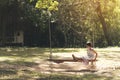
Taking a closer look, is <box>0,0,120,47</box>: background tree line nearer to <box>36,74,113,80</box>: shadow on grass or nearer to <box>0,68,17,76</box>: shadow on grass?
<box>0,68,17,76</box>: shadow on grass

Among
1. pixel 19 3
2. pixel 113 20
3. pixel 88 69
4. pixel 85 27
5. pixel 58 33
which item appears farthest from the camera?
pixel 113 20

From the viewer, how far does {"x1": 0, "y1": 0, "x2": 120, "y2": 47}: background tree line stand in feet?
126

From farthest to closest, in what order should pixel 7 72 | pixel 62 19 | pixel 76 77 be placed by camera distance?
pixel 62 19, pixel 7 72, pixel 76 77

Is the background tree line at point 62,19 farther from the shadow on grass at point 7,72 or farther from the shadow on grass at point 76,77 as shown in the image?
the shadow on grass at point 76,77

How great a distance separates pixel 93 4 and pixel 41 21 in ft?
20.3

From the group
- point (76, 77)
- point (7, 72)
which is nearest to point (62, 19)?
point (7, 72)

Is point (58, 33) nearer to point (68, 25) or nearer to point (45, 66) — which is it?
Result: point (68, 25)

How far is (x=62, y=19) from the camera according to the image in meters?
39.9

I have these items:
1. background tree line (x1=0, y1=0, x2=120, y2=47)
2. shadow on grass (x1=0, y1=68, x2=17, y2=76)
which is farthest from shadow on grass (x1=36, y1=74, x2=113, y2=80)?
background tree line (x1=0, y1=0, x2=120, y2=47)

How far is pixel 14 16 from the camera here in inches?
1528

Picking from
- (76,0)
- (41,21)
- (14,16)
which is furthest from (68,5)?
(14,16)

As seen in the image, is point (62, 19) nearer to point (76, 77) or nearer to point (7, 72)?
point (7, 72)

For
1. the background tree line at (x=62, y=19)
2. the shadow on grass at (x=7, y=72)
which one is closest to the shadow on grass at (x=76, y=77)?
the shadow on grass at (x=7, y=72)

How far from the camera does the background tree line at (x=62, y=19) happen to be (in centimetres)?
3844
